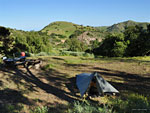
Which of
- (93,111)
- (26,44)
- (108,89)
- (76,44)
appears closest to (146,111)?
(93,111)

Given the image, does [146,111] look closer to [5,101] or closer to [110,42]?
[5,101]

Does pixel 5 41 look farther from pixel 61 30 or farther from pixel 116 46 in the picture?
pixel 61 30

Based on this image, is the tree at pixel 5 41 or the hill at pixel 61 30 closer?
the tree at pixel 5 41

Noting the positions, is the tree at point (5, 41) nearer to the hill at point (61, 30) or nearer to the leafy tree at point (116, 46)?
the leafy tree at point (116, 46)

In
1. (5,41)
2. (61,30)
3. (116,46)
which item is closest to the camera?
(5,41)

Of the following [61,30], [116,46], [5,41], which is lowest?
[116,46]

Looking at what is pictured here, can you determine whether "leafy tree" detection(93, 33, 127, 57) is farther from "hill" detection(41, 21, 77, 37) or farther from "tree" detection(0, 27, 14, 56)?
"hill" detection(41, 21, 77, 37)

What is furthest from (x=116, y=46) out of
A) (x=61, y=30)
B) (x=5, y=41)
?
(x=61, y=30)

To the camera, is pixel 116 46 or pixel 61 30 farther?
pixel 61 30

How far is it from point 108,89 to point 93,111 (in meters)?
3.13

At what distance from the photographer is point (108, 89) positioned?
6027 mm

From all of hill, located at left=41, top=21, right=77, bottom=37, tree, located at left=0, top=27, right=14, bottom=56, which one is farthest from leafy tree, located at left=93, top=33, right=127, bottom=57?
hill, located at left=41, top=21, right=77, bottom=37

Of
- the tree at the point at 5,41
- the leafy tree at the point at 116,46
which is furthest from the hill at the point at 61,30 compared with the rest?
the tree at the point at 5,41

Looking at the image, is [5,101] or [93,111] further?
[5,101]
